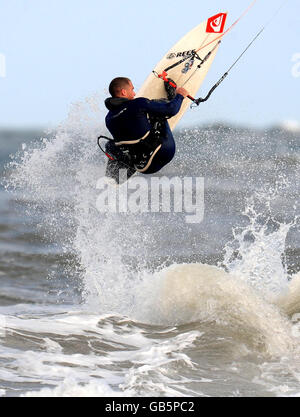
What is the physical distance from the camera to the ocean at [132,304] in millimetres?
6059

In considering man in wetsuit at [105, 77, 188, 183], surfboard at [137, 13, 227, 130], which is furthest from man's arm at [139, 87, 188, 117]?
surfboard at [137, 13, 227, 130]

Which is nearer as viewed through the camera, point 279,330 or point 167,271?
point 279,330

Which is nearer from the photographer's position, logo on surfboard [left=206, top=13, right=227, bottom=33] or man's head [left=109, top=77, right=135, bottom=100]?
man's head [left=109, top=77, right=135, bottom=100]

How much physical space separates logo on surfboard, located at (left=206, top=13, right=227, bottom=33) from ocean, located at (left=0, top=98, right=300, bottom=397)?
5.99ft

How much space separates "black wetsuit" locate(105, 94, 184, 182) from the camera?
7.36 metres

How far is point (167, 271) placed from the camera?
8.62 metres

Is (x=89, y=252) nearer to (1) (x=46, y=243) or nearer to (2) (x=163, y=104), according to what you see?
(2) (x=163, y=104)

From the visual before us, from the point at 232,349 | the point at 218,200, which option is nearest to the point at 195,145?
the point at 218,200

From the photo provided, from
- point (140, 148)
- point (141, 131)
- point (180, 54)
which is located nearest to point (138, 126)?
point (141, 131)

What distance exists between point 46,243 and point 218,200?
576 centimetres

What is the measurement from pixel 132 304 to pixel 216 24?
3.84 meters

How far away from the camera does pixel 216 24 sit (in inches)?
357

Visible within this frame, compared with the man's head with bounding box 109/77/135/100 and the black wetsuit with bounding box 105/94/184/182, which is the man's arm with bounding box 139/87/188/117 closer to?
the black wetsuit with bounding box 105/94/184/182

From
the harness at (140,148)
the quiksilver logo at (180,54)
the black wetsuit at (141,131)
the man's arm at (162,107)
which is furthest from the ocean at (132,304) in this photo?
the man's arm at (162,107)
